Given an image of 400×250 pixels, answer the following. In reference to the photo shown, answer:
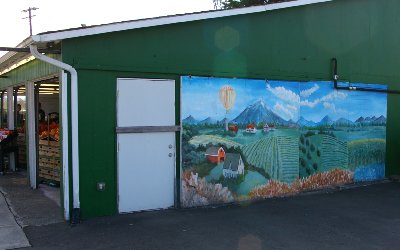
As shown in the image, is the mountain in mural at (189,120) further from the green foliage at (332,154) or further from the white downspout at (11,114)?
the white downspout at (11,114)

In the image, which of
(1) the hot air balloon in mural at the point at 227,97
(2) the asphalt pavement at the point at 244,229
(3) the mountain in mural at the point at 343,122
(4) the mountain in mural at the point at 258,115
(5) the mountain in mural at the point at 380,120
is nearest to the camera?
(2) the asphalt pavement at the point at 244,229

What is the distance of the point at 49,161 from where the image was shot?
10.1m

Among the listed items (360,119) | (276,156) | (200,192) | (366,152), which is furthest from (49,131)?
(366,152)

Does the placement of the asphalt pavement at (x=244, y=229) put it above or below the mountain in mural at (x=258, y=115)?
below

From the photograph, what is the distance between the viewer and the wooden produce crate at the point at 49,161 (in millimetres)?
9875

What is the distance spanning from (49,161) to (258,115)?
4.92m

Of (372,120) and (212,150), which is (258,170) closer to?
(212,150)

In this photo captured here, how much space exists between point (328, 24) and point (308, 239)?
584cm

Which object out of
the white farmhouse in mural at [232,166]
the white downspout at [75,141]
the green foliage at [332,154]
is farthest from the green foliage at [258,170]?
the white downspout at [75,141]

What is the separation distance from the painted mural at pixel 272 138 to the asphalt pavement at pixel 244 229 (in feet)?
1.95

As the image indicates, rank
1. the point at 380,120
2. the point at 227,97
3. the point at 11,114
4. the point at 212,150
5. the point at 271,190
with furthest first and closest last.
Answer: the point at 11,114
the point at 380,120
the point at 271,190
the point at 227,97
the point at 212,150

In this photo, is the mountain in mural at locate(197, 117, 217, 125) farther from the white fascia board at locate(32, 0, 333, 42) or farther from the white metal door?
the white fascia board at locate(32, 0, 333, 42)

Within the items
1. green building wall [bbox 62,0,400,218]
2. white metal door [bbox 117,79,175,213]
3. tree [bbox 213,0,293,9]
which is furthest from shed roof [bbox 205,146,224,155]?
tree [bbox 213,0,293,9]

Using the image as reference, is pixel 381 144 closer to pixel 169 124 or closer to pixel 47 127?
pixel 169 124
